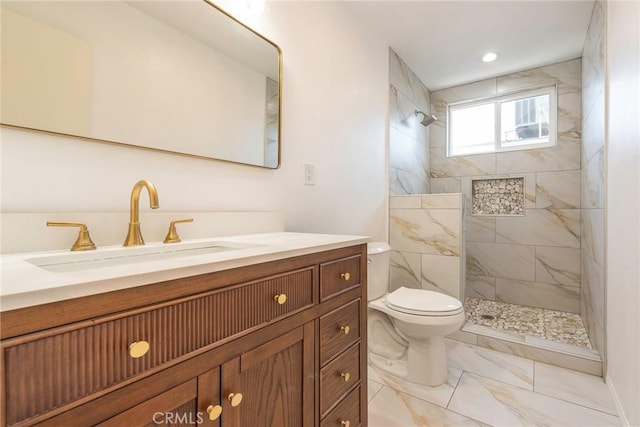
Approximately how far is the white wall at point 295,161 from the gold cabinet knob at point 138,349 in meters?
0.58

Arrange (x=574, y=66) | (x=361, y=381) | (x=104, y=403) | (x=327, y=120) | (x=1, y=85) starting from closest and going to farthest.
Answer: (x=104, y=403), (x=1, y=85), (x=361, y=381), (x=327, y=120), (x=574, y=66)

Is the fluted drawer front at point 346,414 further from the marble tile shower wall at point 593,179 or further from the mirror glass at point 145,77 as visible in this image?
the marble tile shower wall at point 593,179

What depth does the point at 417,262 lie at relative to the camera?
2447mm

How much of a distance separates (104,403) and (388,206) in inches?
91.7

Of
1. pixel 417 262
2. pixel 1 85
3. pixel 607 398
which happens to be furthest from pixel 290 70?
pixel 607 398

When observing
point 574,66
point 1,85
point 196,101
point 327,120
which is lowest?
point 1,85

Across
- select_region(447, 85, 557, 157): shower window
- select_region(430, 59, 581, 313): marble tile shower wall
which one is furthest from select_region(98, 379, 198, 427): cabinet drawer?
select_region(447, 85, 557, 157): shower window

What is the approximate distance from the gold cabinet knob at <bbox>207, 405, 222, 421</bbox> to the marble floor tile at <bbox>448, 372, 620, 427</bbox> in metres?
1.37

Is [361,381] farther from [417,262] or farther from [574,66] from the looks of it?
[574,66]

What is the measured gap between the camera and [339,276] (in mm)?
996

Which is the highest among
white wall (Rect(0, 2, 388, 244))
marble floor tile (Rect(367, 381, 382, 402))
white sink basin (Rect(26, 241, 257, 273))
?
white wall (Rect(0, 2, 388, 244))

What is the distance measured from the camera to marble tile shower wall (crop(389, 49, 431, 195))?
2.62m

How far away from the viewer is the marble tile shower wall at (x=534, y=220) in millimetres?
2736

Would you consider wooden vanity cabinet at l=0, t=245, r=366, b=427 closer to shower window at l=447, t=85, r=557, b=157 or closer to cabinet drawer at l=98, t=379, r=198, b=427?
cabinet drawer at l=98, t=379, r=198, b=427
